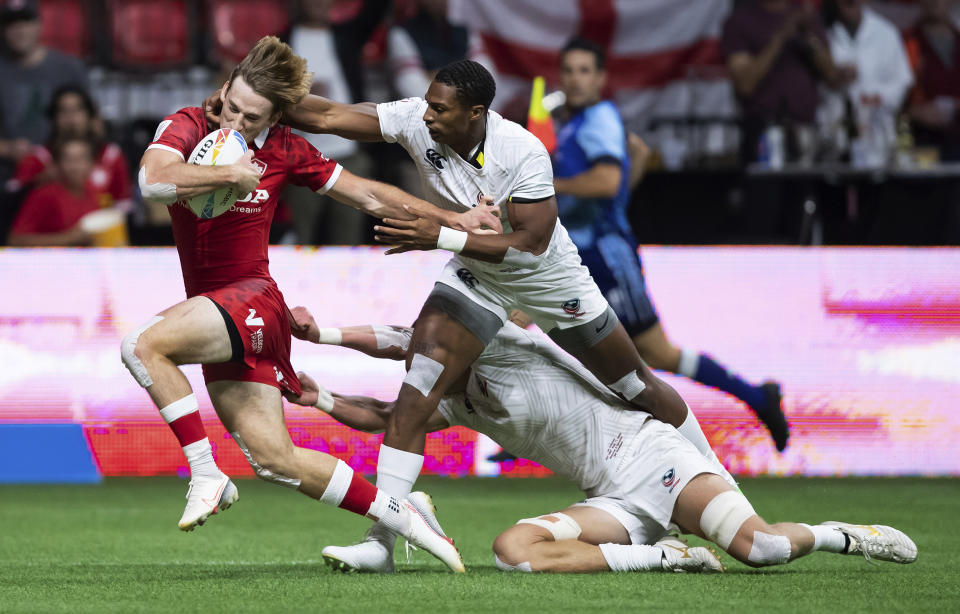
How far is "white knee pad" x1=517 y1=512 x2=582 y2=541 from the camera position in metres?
5.54

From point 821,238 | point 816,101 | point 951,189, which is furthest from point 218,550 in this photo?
point 816,101

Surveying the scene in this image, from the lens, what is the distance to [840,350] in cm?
914

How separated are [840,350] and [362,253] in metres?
3.12

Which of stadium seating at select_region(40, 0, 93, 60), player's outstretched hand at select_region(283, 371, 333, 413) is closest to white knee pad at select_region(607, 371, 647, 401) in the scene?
player's outstretched hand at select_region(283, 371, 333, 413)

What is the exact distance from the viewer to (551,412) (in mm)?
5824

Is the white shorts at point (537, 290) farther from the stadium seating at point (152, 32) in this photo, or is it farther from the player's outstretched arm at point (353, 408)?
the stadium seating at point (152, 32)

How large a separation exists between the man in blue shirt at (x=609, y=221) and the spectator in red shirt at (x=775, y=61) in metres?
3.36

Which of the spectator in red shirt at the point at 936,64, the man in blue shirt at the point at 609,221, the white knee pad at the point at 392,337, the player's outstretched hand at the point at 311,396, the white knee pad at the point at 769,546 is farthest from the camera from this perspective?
the spectator in red shirt at the point at 936,64

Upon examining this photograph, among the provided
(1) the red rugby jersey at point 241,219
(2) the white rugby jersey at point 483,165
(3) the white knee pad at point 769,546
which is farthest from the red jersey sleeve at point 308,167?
(3) the white knee pad at point 769,546

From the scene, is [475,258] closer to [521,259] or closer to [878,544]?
[521,259]

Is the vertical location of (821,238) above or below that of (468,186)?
below

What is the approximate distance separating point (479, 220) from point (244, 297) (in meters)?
0.97

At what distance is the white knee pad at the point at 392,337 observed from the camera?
623cm

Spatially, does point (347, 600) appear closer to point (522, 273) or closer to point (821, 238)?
point (522, 273)
